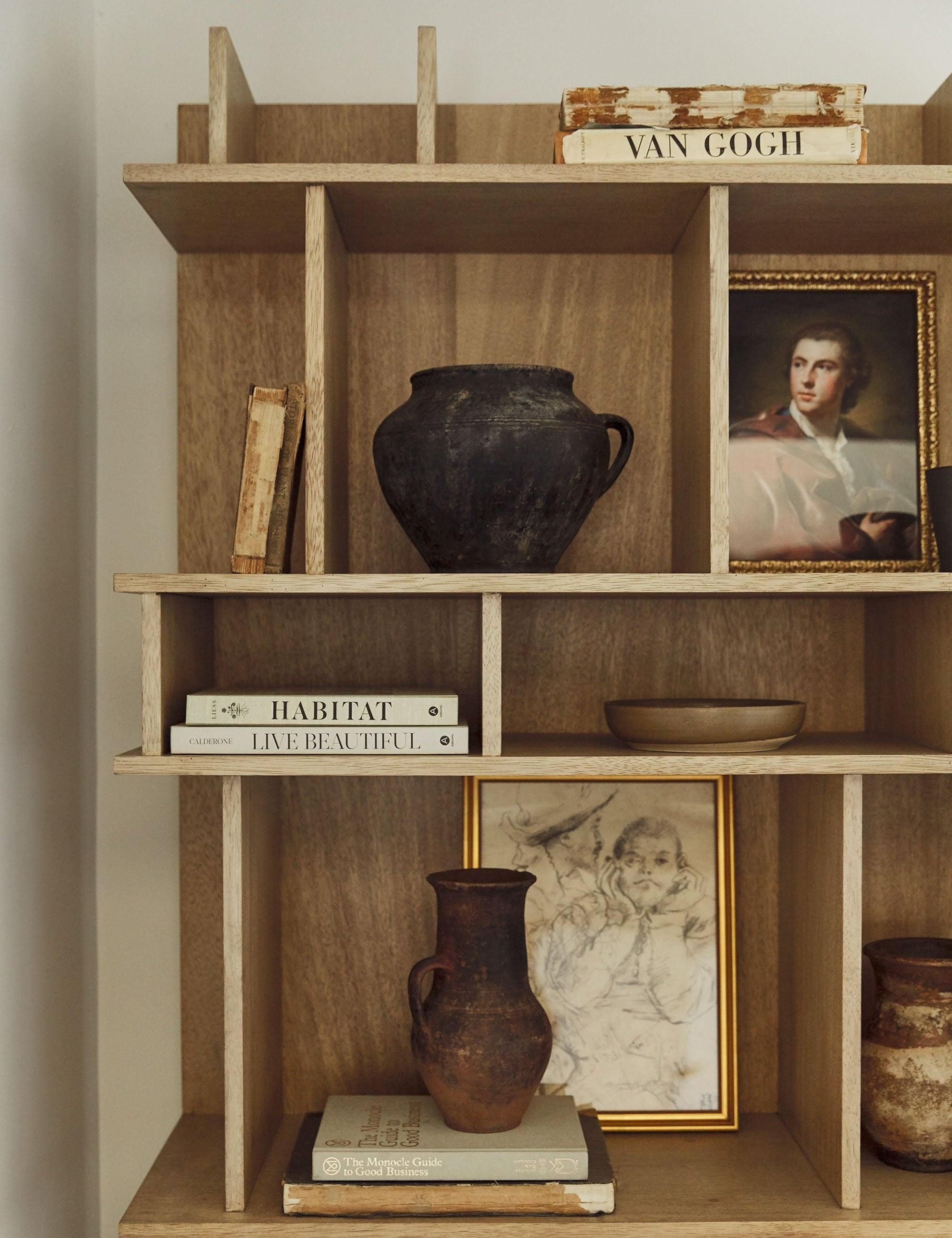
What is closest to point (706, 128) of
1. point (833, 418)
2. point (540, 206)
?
point (540, 206)

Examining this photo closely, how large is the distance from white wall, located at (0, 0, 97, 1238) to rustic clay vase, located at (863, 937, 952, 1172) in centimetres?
103

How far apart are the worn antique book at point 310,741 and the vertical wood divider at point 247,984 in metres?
0.05

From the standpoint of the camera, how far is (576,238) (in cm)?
158

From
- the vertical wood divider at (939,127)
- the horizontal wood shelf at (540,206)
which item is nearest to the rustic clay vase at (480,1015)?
the horizontal wood shelf at (540,206)

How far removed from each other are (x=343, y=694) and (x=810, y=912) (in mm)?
649

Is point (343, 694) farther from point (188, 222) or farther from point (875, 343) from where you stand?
point (875, 343)

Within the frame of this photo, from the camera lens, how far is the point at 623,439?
1.45 m

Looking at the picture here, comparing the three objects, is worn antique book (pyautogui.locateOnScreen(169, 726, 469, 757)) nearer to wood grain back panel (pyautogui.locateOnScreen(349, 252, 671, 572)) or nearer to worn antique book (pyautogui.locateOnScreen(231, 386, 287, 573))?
worn antique book (pyautogui.locateOnScreen(231, 386, 287, 573))

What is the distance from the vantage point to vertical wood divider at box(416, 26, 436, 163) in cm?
138

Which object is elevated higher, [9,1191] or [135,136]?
[135,136]

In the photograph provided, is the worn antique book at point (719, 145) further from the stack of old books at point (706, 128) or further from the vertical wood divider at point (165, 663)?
the vertical wood divider at point (165, 663)

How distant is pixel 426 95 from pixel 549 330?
1.23 ft

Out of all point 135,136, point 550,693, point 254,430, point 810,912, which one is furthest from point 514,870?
point 135,136

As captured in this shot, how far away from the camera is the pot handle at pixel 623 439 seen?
4.69 feet
